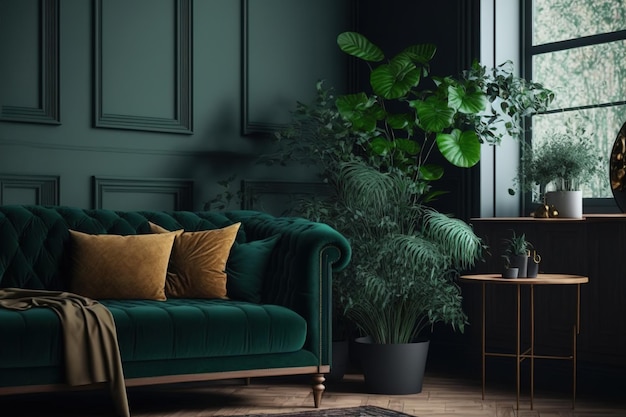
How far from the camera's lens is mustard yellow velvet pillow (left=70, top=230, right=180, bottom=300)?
4.17 m

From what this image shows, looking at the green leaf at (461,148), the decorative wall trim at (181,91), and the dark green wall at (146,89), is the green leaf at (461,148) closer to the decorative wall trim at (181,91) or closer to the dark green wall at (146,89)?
the dark green wall at (146,89)

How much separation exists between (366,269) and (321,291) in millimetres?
463

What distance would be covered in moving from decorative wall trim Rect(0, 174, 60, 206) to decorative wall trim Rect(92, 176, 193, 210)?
0.67 feet

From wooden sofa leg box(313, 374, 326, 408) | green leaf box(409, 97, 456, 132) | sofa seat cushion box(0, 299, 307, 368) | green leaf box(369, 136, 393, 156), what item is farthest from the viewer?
green leaf box(369, 136, 393, 156)

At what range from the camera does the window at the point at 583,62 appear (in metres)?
4.83

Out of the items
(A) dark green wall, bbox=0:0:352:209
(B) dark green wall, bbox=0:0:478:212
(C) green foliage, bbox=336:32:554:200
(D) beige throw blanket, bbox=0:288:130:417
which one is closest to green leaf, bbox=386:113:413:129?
(C) green foliage, bbox=336:32:554:200

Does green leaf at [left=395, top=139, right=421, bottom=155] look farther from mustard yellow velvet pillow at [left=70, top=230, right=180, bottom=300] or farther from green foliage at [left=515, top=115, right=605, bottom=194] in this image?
mustard yellow velvet pillow at [left=70, top=230, right=180, bottom=300]

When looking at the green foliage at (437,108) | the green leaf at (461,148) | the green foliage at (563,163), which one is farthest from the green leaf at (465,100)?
the green foliage at (563,163)

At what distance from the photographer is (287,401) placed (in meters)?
4.36

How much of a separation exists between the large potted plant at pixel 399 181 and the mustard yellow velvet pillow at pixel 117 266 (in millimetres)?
865

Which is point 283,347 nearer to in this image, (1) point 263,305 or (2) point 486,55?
(1) point 263,305

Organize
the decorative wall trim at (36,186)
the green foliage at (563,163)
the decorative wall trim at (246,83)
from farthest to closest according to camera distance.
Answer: the decorative wall trim at (246,83), the green foliage at (563,163), the decorative wall trim at (36,186)

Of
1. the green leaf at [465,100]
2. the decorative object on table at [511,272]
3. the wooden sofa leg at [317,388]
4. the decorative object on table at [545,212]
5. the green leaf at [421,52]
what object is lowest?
the wooden sofa leg at [317,388]

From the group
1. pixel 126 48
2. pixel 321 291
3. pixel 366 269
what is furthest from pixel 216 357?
pixel 126 48
